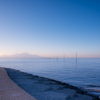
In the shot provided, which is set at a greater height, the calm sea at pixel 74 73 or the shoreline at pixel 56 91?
the shoreline at pixel 56 91

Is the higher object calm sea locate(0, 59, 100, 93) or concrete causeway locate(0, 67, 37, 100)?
concrete causeway locate(0, 67, 37, 100)

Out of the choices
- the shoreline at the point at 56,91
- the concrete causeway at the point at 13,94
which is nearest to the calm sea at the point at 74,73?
the shoreline at the point at 56,91

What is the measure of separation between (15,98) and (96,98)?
4.10m

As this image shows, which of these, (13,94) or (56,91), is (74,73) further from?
(13,94)

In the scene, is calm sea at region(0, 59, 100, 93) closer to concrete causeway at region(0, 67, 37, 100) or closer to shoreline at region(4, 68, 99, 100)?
shoreline at region(4, 68, 99, 100)

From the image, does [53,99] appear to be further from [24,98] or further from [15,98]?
[15,98]

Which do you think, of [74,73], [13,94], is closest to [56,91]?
[13,94]

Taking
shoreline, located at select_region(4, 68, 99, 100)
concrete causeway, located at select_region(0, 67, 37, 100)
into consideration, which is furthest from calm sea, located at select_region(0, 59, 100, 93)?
concrete causeway, located at select_region(0, 67, 37, 100)

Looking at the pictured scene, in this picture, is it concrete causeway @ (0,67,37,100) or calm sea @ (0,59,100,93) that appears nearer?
concrete causeway @ (0,67,37,100)

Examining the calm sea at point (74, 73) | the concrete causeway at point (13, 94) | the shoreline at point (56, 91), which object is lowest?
the calm sea at point (74, 73)

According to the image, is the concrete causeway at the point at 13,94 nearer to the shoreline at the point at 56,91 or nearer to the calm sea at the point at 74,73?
the shoreline at the point at 56,91

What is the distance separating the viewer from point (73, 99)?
4.62 m

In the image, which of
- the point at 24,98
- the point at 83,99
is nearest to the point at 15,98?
the point at 24,98

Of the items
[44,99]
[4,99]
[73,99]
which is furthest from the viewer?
[73,99]
